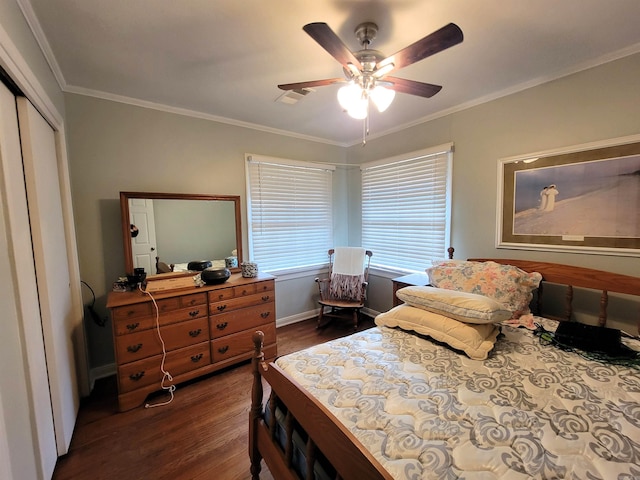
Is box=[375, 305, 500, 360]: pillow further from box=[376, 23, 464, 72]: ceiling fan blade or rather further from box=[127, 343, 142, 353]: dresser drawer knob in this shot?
box=[127, 343, 142, 353]: dresser drawer knob

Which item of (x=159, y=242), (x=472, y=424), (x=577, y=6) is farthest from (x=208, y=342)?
(x=577, y=6)

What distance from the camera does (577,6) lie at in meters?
1.34

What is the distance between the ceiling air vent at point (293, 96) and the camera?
87.0 inches

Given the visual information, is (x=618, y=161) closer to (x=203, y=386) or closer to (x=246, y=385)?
(x=246, y=385)

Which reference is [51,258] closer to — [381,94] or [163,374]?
[163,374]

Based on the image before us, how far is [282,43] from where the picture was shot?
5.26 ft

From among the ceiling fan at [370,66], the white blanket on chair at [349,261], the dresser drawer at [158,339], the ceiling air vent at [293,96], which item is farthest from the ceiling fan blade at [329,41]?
the white blanket on chair at [349,261]

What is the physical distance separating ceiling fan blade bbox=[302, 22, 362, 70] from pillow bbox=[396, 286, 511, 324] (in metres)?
1.41

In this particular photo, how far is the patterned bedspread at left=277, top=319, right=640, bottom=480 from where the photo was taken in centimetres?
80

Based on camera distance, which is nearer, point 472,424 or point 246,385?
point 472,424

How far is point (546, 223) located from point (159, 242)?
129 inches

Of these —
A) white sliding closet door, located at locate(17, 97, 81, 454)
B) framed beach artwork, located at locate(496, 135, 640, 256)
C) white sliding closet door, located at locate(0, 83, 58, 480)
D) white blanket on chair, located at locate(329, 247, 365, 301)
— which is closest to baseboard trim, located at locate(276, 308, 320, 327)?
white blanket on chair, located at locate(329, 247, 365, 301)

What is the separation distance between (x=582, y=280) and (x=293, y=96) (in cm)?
263

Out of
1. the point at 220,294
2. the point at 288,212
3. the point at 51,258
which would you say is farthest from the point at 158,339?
the point at 288,212
